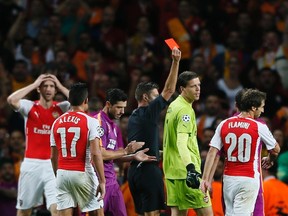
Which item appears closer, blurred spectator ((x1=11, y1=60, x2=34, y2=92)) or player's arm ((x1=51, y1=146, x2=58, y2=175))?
player's arm ((x1=51, y1=146, x2=58, y2=175))

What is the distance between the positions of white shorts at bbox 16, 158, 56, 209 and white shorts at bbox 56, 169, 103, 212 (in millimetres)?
1777

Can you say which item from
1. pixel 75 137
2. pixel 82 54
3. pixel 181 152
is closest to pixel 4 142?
pixel 82 54

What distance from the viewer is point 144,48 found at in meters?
19.2

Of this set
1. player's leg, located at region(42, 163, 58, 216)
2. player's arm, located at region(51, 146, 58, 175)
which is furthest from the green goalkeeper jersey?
player's leg, located at region(42, 163, 58, 216)

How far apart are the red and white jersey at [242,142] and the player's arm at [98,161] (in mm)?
1367

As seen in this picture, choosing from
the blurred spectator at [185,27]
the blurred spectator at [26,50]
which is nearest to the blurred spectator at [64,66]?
the blurred spectator at [26,50]

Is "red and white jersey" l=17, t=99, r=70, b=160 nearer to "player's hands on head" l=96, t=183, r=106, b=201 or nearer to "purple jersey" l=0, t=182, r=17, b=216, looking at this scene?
"purple jersey" l=0, t=182, r=17, b=216

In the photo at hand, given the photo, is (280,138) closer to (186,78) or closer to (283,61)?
(283,61)

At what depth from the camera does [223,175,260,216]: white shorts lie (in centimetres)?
1184

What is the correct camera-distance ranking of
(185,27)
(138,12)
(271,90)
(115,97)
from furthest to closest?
(138,12)
(185,27)
(271,90)
(115,97)

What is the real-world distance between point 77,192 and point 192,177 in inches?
54.7

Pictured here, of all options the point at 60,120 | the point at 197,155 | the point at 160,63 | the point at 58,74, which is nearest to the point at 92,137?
the point at 60,120

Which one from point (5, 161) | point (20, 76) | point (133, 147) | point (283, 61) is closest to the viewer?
point (133, 147)

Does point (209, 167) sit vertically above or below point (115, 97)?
below
